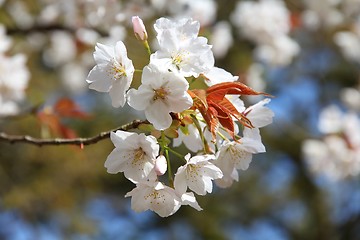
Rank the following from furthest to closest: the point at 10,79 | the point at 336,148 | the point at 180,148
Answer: the point at 180,148, the point at 336,148, the point at 10,79

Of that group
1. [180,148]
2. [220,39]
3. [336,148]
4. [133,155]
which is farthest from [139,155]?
[180,148]

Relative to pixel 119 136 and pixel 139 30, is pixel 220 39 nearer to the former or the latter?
pixel 139 30

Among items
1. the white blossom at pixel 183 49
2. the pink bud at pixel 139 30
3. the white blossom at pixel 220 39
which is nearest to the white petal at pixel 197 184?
the white blossom at pixel 183 49

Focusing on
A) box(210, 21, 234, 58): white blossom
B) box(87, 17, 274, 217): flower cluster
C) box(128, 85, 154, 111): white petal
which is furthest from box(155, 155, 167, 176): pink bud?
box(210, 21, 234, 58): white blossom

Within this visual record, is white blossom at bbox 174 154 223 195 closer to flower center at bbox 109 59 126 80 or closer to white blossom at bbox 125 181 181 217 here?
white blossom at bbox 125 181 181 217

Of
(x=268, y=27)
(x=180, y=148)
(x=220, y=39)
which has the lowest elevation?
(x=180, y=148)

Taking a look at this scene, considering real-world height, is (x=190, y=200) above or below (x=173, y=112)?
below

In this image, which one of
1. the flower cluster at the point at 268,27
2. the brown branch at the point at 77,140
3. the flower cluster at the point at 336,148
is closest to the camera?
the brown branch at the point at 77,140

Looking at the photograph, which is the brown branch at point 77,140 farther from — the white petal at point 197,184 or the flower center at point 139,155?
the white petal at point 197,184
